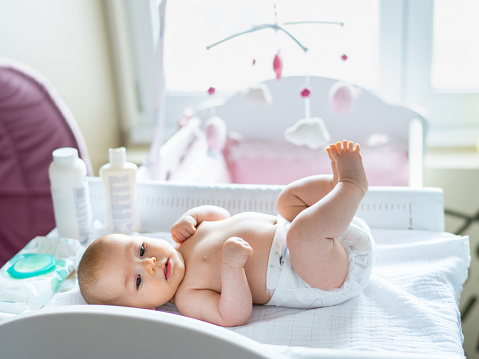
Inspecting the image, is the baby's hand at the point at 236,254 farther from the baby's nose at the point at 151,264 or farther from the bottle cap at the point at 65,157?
the bottle cap at the point at 65,157

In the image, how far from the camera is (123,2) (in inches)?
78.3

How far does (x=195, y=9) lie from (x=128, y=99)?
0.45 meters

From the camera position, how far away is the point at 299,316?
94 cm

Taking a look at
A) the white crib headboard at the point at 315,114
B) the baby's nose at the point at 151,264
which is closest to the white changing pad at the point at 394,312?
the baby's nose at the point at 151,264

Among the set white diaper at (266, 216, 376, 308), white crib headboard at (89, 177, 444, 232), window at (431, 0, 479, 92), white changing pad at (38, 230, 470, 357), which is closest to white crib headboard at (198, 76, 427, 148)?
window at (431, 0, 479, 92)

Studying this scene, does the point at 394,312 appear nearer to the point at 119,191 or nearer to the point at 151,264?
the point at 151,264

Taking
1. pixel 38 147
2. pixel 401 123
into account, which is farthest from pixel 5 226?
pixel 401 123

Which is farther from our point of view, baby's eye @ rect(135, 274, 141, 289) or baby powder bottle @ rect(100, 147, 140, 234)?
baby powder bottle @ rect(100, 147, 140, 234)

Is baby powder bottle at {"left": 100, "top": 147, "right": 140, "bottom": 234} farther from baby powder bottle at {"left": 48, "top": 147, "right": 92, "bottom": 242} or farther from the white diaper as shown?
the white diaper

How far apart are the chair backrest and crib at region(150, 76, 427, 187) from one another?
12.5 inches

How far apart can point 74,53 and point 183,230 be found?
0.97 meters

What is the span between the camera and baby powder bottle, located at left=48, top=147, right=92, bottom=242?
1.16 meters

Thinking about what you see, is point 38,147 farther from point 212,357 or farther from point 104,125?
point 212,357

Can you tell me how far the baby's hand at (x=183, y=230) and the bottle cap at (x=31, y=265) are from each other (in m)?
0.25
